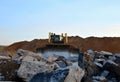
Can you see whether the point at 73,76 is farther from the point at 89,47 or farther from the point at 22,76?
the point at 89,47

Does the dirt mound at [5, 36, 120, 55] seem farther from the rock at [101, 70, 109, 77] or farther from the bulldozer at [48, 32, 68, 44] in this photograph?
the rock at [101, 70, 109, 77]

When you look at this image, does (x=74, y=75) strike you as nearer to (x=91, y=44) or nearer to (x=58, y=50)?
(x=58, y=50)

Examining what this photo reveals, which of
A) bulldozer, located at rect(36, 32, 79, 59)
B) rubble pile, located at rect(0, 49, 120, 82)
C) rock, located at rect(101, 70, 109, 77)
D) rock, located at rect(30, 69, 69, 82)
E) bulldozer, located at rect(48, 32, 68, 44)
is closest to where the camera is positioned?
rock, located at rect(30, 69, 69, 82)

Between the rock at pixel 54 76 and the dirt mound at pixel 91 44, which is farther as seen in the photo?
the dirt mound at pixel 91 44

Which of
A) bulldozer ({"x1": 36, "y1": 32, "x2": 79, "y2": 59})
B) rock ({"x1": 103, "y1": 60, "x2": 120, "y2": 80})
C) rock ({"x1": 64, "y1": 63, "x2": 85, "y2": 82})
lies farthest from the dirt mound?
rock ({"x1": 64, "y1": 63, "x2": 85, "y2": 82})

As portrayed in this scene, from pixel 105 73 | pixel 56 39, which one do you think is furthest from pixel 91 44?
pixel 105 73

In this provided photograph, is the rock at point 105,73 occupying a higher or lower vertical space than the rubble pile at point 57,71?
lower

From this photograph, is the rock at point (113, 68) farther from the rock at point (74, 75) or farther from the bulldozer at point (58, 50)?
the bulldozer at point (58, 50)

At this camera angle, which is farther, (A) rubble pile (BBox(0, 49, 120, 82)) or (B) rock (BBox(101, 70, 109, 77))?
(B) rock (BBox(101, 70, 109, 77))

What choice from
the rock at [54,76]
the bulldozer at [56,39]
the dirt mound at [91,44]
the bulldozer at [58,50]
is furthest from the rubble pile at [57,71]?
the dirt mound at [91,44]

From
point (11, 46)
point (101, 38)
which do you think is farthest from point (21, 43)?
point (101, 38)

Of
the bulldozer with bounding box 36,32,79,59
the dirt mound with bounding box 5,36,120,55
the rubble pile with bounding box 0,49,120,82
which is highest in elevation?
the rubble pile with bounding box 0,49,120,82

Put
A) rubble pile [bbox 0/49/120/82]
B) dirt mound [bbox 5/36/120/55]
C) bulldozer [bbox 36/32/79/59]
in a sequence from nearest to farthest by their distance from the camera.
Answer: rubble pile [bbox 0/49/120/82] → bulldozer [bbox 36/32/79/59] → dirt mound [bbox 5/36/120/55]

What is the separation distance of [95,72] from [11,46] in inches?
1480
